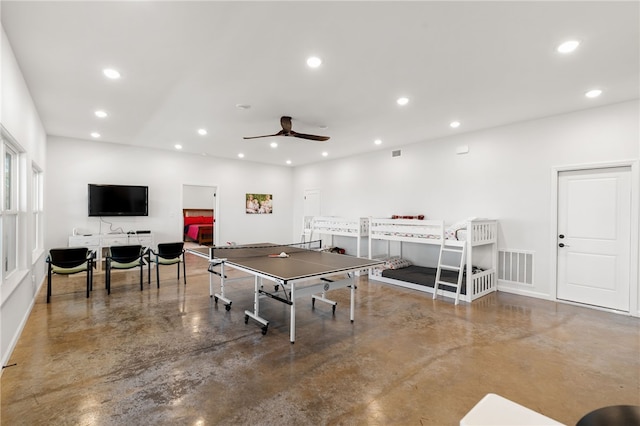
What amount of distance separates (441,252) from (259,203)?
5962 mm

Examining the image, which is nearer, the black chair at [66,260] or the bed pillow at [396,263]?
the black chair at [66,260]

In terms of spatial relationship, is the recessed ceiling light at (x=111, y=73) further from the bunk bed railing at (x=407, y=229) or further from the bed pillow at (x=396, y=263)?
the bed pillow at (x=396, y=263)

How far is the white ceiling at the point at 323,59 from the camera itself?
2393 mm

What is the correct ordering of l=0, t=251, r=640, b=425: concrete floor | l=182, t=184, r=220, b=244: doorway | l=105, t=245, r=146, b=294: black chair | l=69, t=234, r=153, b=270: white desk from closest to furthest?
l=0, t=251, r=640, b=425: concrete floor, l=105, t=245, r=146, b=294: black chair, l=69, t=234, r=153, b=270: white desk, l=182, t=184, r=220, b=244: doorway

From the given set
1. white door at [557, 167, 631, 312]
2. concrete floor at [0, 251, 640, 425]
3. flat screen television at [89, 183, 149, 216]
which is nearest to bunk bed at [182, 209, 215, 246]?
flat screen television at [89, 183, 149, 216]

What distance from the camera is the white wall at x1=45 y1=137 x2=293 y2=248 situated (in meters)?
6.50

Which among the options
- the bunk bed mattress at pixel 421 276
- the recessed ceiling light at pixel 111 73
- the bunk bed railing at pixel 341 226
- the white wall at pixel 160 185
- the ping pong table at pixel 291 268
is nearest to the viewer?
the ping pong table at pixel 291 268

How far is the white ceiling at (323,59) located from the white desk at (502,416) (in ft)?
8.27

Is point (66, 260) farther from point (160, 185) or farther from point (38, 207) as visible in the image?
point (160, 185)

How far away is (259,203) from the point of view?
9.47 metres

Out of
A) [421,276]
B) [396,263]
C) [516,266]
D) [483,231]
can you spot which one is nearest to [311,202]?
[396,263]

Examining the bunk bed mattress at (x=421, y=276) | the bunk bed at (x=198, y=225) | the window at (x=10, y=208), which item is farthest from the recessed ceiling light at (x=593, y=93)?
the bunk bed at (x=198, y=225)

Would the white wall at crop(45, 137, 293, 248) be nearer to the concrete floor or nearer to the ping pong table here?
the concrete floor

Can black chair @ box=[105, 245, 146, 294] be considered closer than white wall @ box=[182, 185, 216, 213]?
Yes
